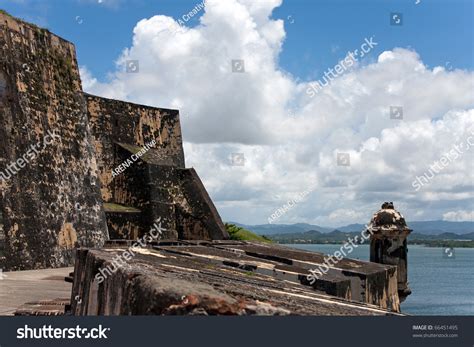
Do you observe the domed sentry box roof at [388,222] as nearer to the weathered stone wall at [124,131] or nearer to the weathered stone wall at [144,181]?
the weathered stone wall at [144,181]

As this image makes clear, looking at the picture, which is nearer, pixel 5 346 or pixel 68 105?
pixel 5 346

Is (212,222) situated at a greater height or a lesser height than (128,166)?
lesser

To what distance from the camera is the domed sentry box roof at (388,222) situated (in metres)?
11.8

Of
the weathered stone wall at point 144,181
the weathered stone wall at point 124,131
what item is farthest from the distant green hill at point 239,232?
the weathered stone wall at point 144,181

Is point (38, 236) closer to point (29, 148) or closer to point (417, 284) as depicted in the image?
point (29, 148)

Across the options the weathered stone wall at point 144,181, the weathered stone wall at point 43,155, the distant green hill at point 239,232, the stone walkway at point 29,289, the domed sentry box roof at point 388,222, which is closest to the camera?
the stone walkway at point 29,289

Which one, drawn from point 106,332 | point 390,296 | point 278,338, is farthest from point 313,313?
point 390,296

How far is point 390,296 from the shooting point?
8.80 meters

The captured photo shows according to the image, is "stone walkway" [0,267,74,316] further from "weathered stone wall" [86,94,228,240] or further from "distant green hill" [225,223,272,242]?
"distant green hill" [225,223,272,242]

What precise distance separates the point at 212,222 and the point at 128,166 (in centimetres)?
349

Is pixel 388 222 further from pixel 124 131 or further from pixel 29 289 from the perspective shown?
pixel 124 131

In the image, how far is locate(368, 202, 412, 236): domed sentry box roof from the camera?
11.8m

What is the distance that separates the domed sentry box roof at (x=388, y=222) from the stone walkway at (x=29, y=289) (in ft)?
17.2

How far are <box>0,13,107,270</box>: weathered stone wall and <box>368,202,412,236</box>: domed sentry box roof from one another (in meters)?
7.14
